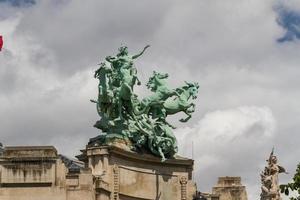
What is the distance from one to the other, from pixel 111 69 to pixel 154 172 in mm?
7325

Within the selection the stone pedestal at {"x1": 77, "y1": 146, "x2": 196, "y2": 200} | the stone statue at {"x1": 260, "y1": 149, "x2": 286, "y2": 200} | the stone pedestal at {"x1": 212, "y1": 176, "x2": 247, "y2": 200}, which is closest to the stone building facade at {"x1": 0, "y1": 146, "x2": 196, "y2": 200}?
the stone pedestal at {"x1": 77, "y1": 146, "x2": 196, "y2": 200}

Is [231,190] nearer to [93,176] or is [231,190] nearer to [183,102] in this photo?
[183,102]

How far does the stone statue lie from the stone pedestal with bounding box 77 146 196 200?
5261 mm

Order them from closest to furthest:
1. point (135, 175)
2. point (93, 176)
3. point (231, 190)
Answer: point (93, 176)
point (135, 175)
point (231, 190)

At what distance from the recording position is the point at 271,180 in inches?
2160

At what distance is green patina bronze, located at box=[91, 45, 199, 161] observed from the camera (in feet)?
175

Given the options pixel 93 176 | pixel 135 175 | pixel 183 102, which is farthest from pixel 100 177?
pixel 183 102

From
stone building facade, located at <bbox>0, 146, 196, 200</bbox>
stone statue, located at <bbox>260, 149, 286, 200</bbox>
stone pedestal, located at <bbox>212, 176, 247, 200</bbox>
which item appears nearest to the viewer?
stone building facade, located at <bbox>0, 146, 196, 200</bbox>

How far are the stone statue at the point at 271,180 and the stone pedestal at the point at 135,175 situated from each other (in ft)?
17.3

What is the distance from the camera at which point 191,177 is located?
192 feet

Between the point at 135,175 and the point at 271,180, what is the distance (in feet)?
28.3

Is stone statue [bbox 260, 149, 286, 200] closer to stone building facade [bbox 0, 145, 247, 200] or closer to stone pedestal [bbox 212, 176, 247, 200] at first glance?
stone building facade [bbox 0, 145, 247, 200]

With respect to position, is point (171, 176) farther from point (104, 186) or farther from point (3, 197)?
point (3, 197)

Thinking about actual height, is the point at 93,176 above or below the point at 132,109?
below
